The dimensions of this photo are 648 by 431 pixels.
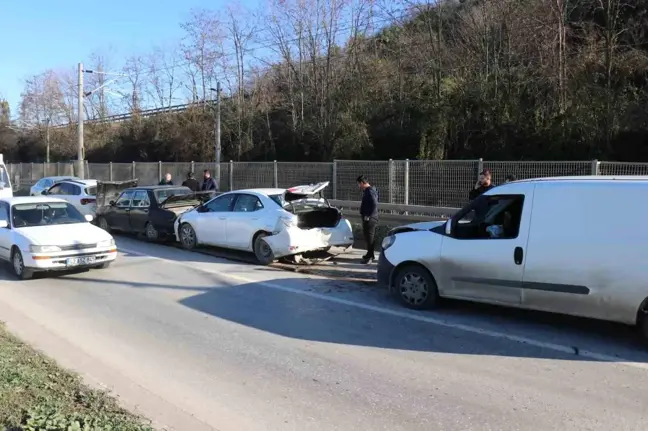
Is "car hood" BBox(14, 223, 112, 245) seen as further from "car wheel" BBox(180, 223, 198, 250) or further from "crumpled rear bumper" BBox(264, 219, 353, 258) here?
"crumpled rear bumper" BBox(264, 219, 353, 258)

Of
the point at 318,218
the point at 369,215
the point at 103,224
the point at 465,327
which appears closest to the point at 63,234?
the point at 318,218

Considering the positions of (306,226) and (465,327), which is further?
(306,226)

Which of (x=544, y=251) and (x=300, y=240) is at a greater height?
(x=544, y=251)

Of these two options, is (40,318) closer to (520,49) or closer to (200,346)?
(200,346)

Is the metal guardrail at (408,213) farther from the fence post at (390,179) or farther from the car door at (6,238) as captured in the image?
the car door at (6,238)

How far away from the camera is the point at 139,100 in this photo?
46062mm

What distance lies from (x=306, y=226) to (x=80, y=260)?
4103mm

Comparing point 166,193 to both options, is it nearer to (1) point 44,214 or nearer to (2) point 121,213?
(2) point 121,213

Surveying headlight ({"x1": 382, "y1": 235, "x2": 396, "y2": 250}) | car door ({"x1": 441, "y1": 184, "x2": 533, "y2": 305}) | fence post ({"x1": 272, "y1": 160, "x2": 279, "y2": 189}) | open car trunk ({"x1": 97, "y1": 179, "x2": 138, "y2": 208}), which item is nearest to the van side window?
car door ({"x1": 441, "y1": 184, "x2": 533, "y2": 305})

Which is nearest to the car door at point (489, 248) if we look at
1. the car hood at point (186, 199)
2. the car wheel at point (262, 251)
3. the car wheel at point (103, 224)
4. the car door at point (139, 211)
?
the car wheel at point (262, 251)

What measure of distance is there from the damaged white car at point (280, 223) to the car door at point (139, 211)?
128 inches

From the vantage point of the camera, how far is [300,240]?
Answer: 10664 millimetres

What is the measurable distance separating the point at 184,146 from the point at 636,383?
3498 cm

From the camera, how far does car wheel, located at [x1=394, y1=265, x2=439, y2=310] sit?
7484 mm
